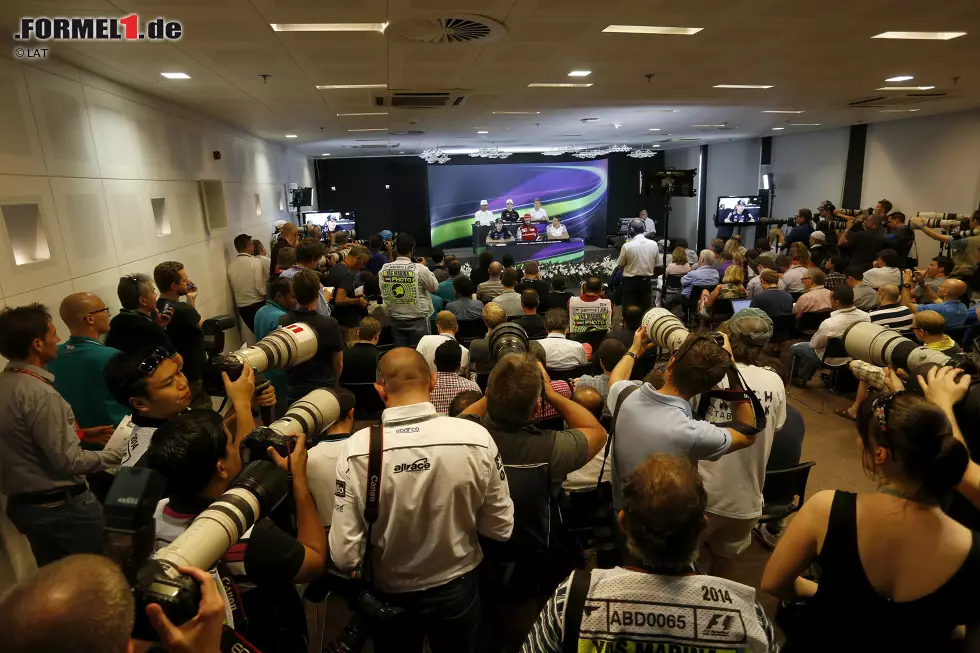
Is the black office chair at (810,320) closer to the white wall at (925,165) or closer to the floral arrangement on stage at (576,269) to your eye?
the white wall at (925,165)

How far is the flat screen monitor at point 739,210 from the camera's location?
12.8 m

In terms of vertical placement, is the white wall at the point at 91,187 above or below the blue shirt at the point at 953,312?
above

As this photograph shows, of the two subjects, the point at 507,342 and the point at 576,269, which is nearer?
the point at 507,342

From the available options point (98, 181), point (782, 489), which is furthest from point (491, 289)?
point (782, 489)

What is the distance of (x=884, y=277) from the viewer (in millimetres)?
5809

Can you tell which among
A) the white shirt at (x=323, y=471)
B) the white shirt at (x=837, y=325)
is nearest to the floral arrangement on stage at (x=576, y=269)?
the white shirt at (x=837, y=325)

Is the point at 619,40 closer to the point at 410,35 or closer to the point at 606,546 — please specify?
the point at 410,35

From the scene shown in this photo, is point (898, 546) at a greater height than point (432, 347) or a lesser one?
greater

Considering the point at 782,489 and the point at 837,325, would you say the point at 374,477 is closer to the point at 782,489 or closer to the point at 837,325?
the point at 782,489

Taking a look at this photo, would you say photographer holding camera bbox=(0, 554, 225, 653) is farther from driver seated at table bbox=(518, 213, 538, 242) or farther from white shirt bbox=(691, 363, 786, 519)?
driver seated at table bbox=(518, 213, 538, 242)

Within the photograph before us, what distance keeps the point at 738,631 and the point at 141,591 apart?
43.9 inches

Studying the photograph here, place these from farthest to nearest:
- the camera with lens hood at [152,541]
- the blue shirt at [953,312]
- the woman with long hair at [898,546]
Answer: the blue shirt at [953,312], the woman with long hair at [898,546], the camera with lens hood at [152,541]

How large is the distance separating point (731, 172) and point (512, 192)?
20.4ft

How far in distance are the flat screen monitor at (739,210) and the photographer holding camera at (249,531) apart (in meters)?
13.4
